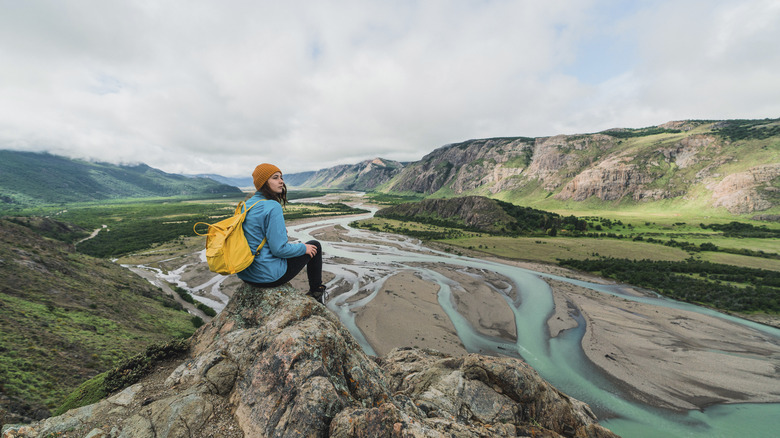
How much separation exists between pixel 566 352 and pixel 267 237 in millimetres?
30892

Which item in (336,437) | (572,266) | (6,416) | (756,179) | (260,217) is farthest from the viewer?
(756,179)

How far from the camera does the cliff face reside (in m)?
3.93

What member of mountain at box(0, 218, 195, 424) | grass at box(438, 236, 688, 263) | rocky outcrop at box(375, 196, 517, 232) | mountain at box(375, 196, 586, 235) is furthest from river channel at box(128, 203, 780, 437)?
rocky outcrop at box(375, 196, 517, 232)

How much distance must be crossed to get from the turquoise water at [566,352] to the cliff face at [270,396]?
1808cm

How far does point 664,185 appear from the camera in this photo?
12719cm

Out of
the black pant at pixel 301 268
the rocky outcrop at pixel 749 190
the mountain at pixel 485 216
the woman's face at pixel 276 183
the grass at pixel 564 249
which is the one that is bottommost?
the grass at pixel 564 249

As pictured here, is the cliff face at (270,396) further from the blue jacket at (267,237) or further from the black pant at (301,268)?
the blue jacket at (267,237)

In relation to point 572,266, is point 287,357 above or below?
above

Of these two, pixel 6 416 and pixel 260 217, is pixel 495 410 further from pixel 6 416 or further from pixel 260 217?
pixel 6 416

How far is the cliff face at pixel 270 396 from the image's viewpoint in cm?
393

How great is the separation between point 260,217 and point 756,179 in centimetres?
16946

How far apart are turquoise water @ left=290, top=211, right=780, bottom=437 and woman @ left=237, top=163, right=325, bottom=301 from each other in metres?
22.2

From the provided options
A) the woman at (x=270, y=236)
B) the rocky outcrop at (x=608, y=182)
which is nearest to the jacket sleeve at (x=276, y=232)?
the woman at (x=270, y=236)

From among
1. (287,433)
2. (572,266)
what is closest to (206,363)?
(287,433)
